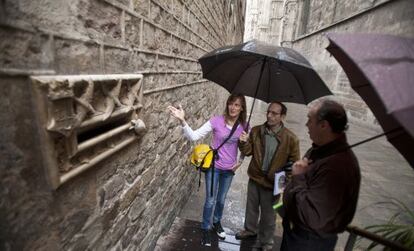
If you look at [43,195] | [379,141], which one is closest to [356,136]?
[379,141]

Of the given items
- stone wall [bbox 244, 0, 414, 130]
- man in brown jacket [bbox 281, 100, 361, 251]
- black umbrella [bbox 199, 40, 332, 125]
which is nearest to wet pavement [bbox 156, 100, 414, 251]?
man in brown jacket [bbox 281, 100, 361, 251]

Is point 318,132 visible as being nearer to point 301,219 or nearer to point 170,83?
point 301,219

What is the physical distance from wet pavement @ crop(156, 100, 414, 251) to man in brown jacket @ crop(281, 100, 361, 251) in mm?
994

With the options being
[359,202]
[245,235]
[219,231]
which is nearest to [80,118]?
[219,231]

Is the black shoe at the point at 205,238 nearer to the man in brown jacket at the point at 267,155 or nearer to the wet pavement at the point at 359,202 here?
the wet pavement at the point at 359,202

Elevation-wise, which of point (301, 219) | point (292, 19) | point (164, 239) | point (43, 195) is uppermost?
point (292, 19)

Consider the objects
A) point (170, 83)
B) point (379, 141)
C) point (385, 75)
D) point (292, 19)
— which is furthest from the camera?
Result: point (292, 19)

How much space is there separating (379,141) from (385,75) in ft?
35.0

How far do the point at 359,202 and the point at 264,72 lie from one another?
3532 mm

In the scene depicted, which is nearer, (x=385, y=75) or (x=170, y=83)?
(x=385, y=75)

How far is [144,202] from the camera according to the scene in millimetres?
2670

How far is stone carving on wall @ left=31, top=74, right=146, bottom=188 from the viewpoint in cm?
119

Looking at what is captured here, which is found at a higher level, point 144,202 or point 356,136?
point 144,202

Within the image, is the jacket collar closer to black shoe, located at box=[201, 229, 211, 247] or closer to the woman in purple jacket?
the woman in purple jacket
